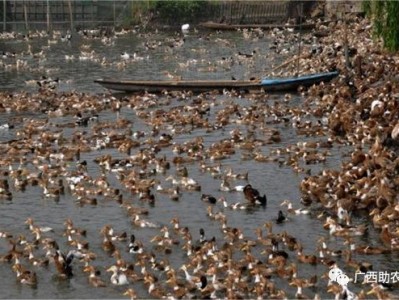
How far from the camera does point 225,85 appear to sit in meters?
45.0

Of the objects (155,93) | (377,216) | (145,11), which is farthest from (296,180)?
(145,11)

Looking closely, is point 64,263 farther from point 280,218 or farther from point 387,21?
point 387,21

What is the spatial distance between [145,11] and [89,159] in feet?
190

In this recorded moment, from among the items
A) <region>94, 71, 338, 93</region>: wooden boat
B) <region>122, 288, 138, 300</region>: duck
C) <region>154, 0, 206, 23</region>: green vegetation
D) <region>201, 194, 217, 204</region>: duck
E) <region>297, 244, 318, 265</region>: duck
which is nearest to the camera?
<region>122, 288, 138, 300</region>: duck

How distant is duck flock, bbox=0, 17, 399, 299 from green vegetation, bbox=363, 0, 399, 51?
652 mm

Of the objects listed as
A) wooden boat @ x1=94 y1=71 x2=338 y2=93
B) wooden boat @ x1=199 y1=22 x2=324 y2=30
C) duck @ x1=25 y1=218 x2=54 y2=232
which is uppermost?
wooden boat @ x1=199 y1=22 x2=324 y2=30

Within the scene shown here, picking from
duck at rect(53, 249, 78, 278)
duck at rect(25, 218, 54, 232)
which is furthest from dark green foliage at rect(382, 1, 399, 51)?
duck at rect(53, 249, 78, 278)

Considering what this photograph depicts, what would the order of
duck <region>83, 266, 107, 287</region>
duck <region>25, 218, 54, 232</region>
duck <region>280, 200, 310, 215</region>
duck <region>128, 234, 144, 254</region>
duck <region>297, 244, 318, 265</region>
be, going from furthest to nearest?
duck <region>280, 200, 310, 215</region>, duck <region>25, 218, 54, 232</region>, duck <region>128, 234, 144, 254</region>, duck <region>297, 244, 318, 265</region>, duck <region>83, 266, 107, 287</region>

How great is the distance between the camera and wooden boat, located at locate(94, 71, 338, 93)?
43469 millimetres

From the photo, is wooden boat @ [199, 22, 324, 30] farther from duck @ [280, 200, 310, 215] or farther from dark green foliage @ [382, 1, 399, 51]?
duck @ [280, 200, 310, 215]

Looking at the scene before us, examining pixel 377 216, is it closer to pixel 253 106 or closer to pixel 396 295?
pixel 396 295

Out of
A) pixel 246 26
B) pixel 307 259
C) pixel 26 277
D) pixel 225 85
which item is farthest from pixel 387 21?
pixel 246 26

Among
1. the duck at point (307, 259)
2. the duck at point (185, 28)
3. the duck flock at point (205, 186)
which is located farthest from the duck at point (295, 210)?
the duck at point (185, 28)

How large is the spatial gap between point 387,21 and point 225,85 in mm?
7997
